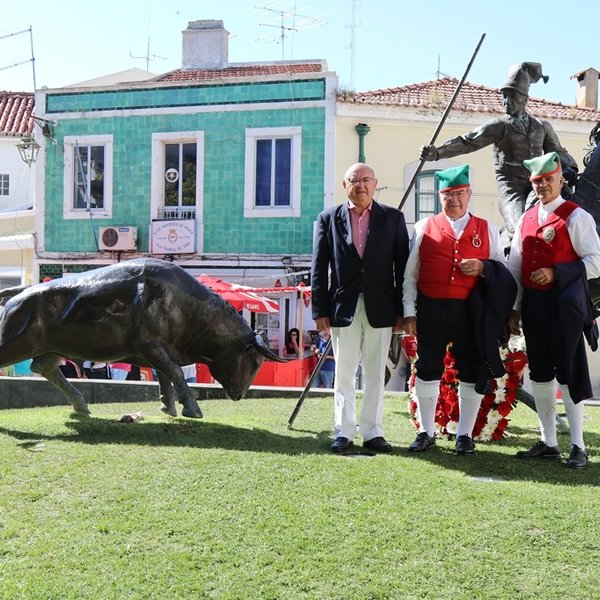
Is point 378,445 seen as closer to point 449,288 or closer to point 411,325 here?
point 411,325

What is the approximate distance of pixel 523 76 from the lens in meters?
7.02

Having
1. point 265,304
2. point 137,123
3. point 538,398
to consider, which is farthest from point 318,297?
point 137,123

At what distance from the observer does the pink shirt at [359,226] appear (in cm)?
562

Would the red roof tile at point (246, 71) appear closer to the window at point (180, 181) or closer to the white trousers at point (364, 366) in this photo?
the window at point (180, 181)

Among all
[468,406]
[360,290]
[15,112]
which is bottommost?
[468,406]

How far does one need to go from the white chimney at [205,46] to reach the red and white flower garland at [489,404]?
1796 centimetres

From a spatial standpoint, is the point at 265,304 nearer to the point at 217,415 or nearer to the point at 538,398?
the point at 217,415

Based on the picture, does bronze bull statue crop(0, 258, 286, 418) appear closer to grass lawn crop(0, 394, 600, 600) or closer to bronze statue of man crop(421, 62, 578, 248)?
grass lawn crop(0, 394, 600, 600)

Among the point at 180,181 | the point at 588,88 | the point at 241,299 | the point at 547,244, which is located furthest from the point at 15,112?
the point at 547,244

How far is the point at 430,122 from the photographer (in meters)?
18.5

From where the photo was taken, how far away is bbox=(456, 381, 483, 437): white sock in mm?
5520

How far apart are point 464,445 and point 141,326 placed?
8.91 feet

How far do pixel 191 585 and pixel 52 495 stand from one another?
58.0 inches

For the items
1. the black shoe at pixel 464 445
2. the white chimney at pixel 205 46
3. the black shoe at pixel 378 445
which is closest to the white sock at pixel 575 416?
the black shoe at pixel 464 445
